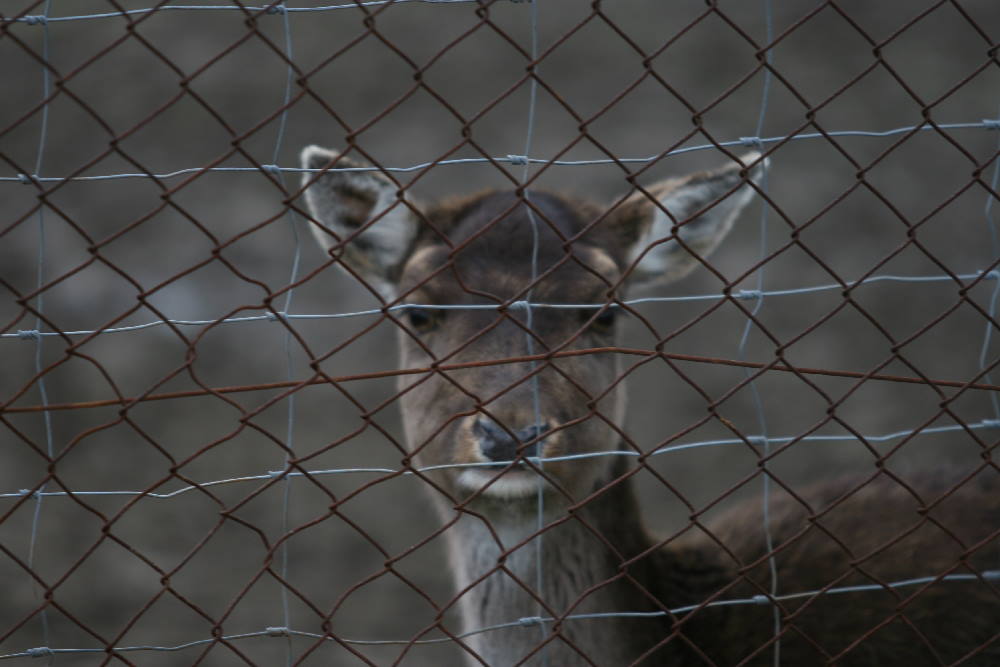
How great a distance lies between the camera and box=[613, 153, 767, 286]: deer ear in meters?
4.19

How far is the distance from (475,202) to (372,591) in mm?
2869

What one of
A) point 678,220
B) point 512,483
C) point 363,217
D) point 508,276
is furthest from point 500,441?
point 678,220

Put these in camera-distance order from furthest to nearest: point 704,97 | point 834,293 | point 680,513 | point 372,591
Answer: point 704,97 → point 834,293 → point 680,513 → point 372,591

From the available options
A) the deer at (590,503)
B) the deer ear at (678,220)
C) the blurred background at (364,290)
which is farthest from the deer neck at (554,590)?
the deer ear at (678,220)

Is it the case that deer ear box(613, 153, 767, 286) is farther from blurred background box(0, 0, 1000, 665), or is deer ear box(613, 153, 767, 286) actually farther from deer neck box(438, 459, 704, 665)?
deer neck box(438, 459, 704, 665)

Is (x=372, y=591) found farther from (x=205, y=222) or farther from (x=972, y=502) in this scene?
(x=205, y=222)

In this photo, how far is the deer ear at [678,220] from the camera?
165 inches

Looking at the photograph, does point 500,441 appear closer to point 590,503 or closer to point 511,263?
point 590,503

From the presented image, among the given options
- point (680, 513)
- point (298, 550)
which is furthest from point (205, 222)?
point (680, 513)

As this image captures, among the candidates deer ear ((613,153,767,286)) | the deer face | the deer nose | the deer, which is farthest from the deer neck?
deer ear ((613,153,767,286))

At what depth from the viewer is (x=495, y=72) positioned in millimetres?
11734

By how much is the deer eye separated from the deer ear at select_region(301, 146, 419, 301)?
35 centimetres

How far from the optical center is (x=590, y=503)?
3.94 metres

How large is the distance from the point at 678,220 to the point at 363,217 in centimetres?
126
